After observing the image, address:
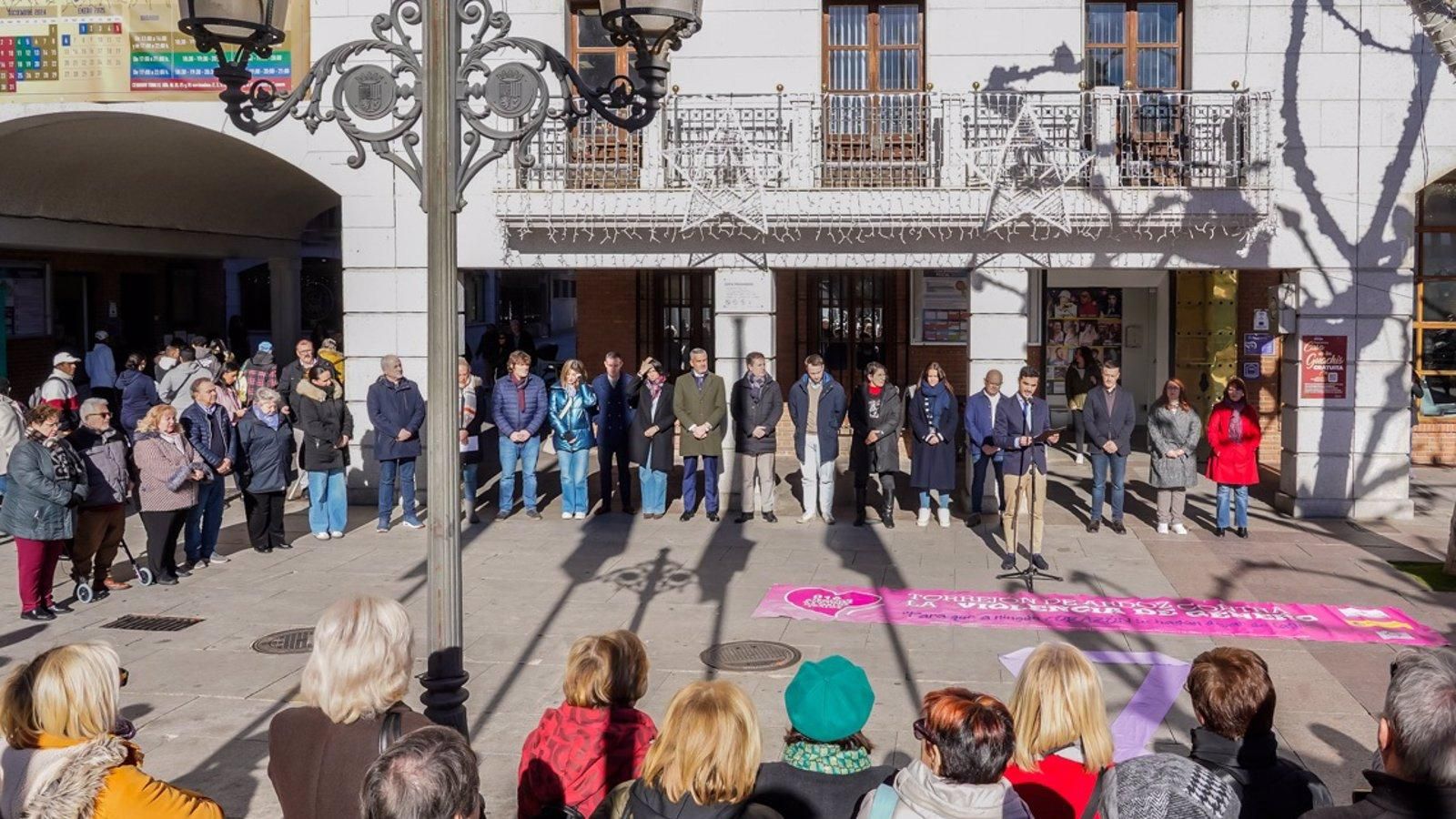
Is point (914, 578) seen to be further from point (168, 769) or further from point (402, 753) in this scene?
point (402, 753)

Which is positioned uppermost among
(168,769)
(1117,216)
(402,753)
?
(1117,216)

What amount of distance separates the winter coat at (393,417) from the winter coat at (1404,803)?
12.4 m

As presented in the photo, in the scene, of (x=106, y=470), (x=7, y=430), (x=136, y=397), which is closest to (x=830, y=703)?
(x=106, y=470)

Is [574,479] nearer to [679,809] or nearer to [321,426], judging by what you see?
[321,426]

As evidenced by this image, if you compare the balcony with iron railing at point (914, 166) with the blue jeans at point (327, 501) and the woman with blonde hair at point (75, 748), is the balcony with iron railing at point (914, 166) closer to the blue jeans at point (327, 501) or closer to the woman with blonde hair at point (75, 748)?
the blue jeans at point (327, 501)

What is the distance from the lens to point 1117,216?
15.4m

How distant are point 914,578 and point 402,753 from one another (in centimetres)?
964

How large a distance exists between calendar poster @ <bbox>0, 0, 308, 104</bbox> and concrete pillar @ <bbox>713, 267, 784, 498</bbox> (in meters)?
5.53

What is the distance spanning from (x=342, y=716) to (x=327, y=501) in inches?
429

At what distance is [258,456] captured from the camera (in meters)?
13.9

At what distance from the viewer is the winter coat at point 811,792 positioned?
4.56 m

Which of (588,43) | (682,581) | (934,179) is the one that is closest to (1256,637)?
(682,581)

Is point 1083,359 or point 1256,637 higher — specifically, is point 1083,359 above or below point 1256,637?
→ above

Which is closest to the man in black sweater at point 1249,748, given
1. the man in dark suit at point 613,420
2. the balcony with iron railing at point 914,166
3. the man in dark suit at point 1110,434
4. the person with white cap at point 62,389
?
the man in dark suit at point 1110,434
